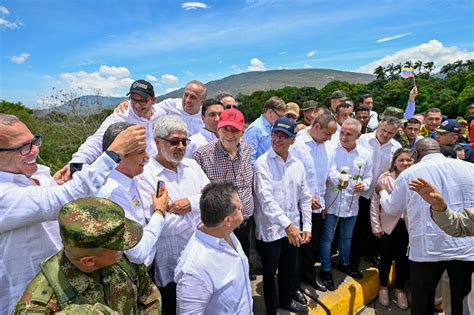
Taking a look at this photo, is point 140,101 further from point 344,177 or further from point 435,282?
point 435,282

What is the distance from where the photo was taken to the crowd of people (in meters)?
1.63

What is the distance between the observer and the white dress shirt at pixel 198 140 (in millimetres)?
3770

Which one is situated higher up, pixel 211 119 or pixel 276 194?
pixel 211 119

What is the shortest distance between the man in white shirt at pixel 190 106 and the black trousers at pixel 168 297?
2292mm

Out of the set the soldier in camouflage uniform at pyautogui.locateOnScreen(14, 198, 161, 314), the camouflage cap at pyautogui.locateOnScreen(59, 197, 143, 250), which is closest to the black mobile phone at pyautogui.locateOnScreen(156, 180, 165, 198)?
the soldier in camouflage uniform at pyautogui.locateOnScreen(14, 198, 161, 314)

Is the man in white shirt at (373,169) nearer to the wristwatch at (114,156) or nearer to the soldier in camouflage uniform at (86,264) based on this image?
the wristwatch at (114,156)

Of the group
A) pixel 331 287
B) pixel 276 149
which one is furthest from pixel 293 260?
pixel 276 149

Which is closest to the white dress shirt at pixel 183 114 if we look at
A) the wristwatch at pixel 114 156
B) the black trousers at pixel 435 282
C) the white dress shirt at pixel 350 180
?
the white dress shirt at pixel 350 180

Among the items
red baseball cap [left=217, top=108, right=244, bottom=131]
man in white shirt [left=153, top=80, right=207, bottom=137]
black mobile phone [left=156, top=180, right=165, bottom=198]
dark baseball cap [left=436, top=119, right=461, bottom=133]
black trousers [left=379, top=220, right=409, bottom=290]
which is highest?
man in white shirt [left=153, top=80, right=207, bottom=137]

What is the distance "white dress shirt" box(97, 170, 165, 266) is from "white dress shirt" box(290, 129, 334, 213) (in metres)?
2.40

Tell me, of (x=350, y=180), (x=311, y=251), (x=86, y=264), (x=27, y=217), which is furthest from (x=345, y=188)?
(x=27, y=217)

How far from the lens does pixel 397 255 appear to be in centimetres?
419

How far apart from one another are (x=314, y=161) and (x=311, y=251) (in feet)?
4.03

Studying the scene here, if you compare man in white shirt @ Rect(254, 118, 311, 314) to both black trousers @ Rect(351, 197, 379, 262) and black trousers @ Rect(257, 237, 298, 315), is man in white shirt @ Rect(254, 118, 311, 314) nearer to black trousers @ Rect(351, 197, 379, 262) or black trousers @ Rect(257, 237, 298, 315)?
black trousers @ Rect(257, 237, 298, 315)
